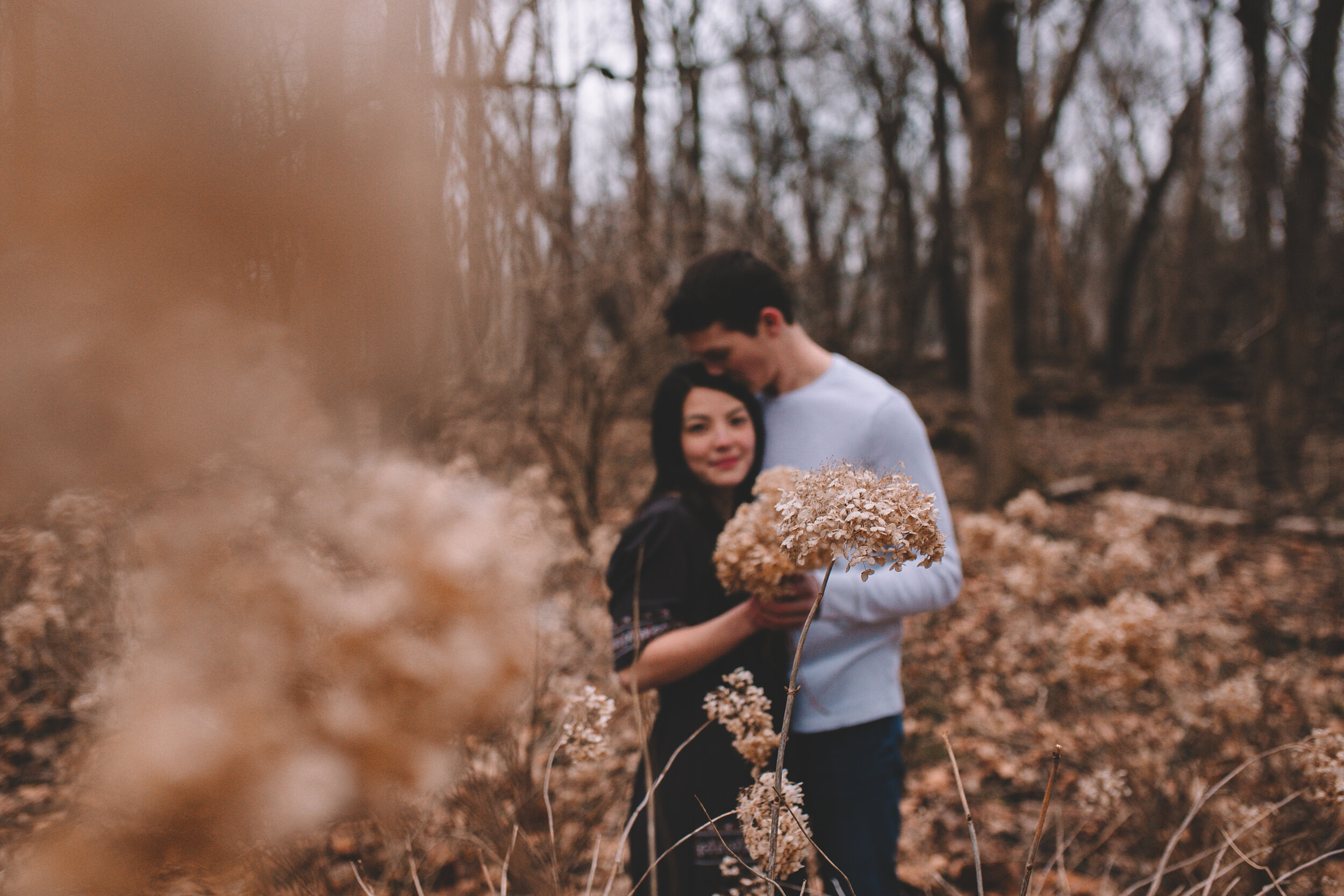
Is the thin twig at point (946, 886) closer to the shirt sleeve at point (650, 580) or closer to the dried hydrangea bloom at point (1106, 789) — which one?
the dried hydrangea bloom at point (1106, 789)

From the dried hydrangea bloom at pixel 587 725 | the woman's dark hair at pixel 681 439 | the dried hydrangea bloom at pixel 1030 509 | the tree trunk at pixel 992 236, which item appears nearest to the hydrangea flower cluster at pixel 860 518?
the dried hydrangea bloom at pixel 587 725

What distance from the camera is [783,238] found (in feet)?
20.0

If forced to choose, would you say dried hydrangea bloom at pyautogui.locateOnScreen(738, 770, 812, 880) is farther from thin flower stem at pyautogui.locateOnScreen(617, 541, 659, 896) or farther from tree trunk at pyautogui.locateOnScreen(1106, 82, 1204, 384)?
tree trunk at pyautogui.locateOnScreen(1106, 82, 1204, 384)

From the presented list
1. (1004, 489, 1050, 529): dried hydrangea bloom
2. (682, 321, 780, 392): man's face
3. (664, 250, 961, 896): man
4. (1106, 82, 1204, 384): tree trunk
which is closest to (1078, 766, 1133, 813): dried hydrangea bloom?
(664, 250, 961, 896): man

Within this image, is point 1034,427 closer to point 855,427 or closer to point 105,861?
point 855,427

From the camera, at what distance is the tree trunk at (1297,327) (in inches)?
191

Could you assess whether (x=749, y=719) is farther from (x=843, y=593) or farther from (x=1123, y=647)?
(x=1123, y=647)

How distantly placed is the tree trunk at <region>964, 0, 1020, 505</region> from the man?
4.14 metres

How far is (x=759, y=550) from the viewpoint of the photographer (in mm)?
972

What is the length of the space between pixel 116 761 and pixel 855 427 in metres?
1.75

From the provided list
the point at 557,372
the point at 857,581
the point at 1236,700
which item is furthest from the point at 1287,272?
the point at 857,581

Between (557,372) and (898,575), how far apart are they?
329 centimetres

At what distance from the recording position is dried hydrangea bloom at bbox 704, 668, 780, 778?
0.93 metres

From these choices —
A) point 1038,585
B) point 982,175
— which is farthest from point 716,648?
point 982,175
